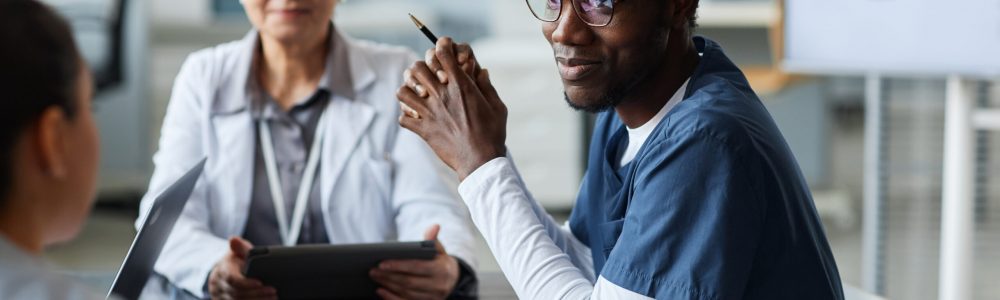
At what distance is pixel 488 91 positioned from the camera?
123 cm

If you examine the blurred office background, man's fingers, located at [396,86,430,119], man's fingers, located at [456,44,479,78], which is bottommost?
the blurred office background

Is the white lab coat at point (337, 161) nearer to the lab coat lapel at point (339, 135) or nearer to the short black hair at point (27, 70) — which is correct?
the lab coat lapel at point (339, 135)

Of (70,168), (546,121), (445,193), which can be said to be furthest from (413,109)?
(546,121)

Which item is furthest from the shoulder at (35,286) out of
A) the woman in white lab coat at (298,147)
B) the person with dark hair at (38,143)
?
the woman in white lab coat at (298,147)

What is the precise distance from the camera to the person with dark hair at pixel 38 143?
78cm

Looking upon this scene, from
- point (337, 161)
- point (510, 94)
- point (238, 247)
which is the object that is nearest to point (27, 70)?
point (238, 247)

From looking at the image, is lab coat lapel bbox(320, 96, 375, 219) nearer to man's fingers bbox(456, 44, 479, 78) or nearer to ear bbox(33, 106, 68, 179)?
man's fingers bbox(456, 44, 479, 78)

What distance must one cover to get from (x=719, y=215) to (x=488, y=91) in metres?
0.30

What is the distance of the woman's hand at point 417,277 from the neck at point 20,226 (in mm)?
550

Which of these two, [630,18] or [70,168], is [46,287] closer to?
[70,168]

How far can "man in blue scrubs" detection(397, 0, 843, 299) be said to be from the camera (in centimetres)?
105

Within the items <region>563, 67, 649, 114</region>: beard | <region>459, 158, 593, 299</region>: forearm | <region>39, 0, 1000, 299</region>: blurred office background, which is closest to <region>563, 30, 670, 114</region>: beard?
<region>563, 67, 649, 114</region>: beard

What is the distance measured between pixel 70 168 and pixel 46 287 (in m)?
0.10

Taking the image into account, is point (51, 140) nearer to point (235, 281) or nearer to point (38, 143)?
point (38, 143)
